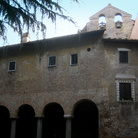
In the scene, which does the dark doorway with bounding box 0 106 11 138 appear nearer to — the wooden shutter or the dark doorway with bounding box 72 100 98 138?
the dark doorway with bounding box 72 100 98 138

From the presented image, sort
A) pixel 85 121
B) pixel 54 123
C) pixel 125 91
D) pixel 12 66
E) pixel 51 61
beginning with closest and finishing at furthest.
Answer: pixel 125 91 < pixel 51 61 < pixel 85 121 < pixel 12 66 < pixel 54 123

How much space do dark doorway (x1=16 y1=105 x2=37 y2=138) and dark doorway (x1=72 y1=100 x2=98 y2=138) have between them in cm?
371

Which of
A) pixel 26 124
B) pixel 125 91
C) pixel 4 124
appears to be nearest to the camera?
pixel 125 91

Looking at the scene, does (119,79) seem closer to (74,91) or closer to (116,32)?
(74,91)

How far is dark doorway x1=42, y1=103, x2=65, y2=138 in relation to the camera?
17422mm

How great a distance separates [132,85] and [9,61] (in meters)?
9.79

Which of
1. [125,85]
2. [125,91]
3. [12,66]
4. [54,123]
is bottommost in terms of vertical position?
[54,123]

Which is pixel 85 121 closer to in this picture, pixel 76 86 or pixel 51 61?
pixel 76 86

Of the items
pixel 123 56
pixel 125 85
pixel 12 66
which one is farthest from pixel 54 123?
pixel 123 56

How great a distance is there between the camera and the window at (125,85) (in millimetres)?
13595

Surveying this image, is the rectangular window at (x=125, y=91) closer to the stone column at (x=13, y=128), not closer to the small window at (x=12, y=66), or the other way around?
the stone column at (x=13, y=128)

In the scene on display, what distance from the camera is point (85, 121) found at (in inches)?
674

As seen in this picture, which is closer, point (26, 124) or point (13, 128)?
point (13, 128)

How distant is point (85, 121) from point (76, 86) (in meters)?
4.11
